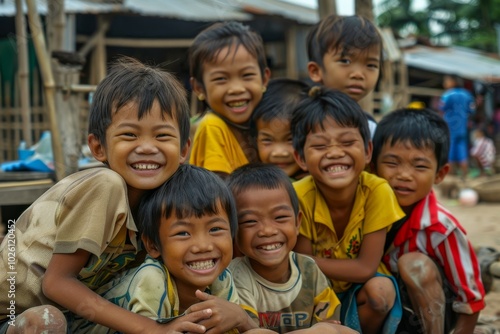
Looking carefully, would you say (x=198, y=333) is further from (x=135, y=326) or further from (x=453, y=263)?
(x=453, y=263)

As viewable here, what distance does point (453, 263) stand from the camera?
2971mm

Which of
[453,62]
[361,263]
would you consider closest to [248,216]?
[361,263]

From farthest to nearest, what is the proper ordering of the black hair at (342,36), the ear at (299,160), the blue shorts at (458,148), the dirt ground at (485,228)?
the blue shorts at (458,148)
the dirt ground at (485,228)
the black hair at (342,36)
the ear at (299,160)

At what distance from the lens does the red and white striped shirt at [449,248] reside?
296 centimetres

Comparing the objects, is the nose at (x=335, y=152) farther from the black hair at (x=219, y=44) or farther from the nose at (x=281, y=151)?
the black hair at (x=219, y=44)

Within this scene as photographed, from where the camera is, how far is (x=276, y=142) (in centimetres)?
319

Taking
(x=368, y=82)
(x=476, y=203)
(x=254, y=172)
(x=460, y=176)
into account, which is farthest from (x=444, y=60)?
(x=254, y=172)

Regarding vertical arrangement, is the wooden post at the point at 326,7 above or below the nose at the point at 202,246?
above

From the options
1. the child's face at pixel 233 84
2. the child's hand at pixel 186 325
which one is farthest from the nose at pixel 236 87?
the child's hand at pixel 186 325

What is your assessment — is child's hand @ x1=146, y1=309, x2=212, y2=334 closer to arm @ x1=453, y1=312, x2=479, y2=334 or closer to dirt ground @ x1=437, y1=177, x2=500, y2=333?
arm @ x1=453, y1=312, x2=479, y2=334

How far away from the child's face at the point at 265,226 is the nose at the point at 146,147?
0.46 meters

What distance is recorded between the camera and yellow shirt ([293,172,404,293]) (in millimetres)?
2807

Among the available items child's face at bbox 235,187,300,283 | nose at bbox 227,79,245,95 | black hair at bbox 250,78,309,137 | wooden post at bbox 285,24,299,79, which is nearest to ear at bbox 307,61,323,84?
black hair at bbox 250,78,309,137

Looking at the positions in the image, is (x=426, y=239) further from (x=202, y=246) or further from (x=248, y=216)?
(x=202, y=246)
